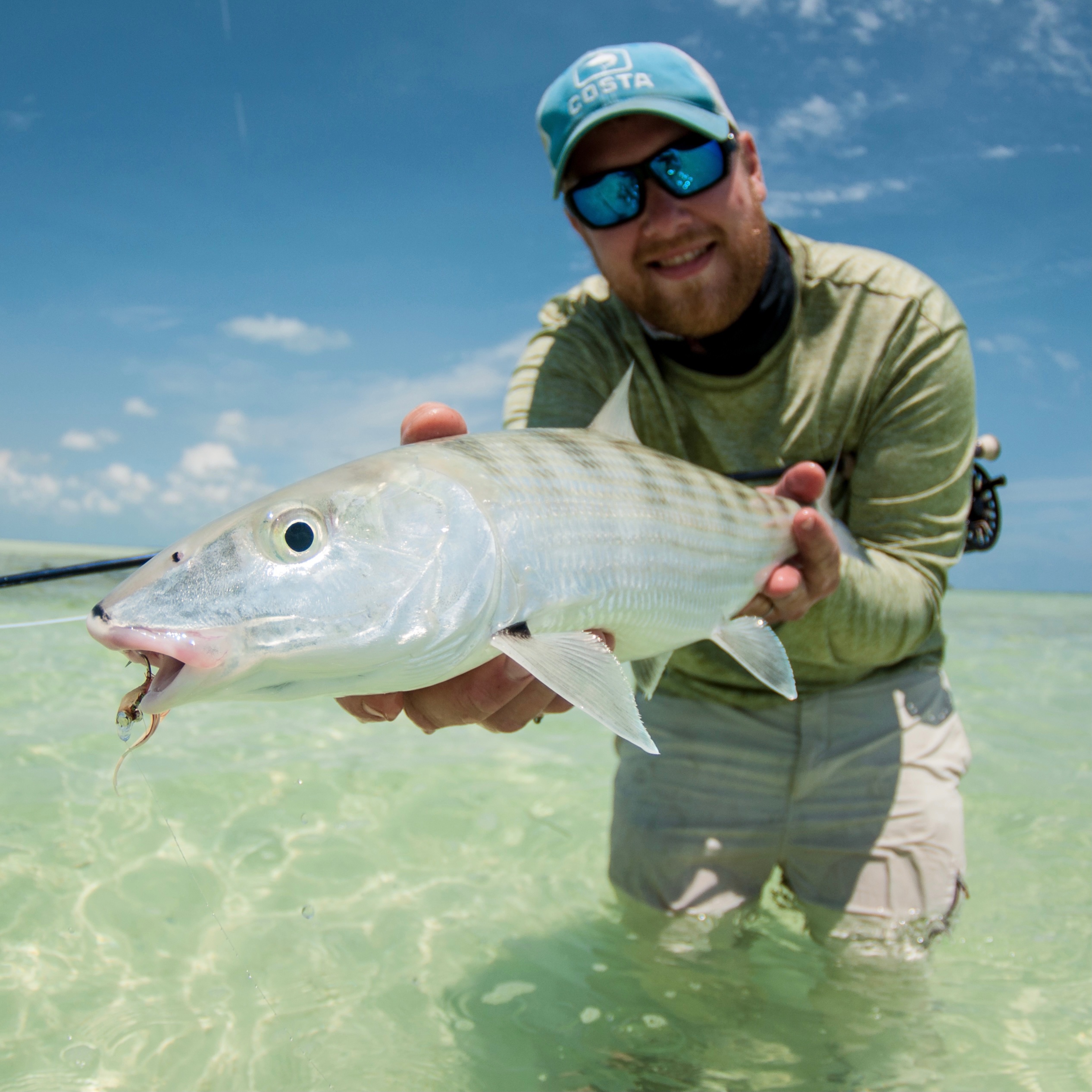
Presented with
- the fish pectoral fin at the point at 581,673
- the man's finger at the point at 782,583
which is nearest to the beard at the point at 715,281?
the man's finger at the point at 782,583

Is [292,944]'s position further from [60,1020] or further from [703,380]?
[703,380]

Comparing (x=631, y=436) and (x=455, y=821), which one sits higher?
(x=631, y=436)

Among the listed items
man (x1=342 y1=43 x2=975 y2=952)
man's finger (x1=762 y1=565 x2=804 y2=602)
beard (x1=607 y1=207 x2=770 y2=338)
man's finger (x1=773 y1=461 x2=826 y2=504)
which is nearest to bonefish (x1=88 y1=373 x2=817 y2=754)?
man's finger (x1=762 y1=565 x2=804 y2=602)

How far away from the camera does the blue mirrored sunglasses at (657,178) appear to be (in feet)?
8.70

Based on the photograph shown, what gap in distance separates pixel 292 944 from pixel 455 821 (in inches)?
44.1

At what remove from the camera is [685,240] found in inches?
107

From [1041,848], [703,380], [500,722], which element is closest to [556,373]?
[703,380]

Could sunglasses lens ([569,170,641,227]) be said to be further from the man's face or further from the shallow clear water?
the shallow clear water

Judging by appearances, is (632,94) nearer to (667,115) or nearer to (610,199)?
(667,115)

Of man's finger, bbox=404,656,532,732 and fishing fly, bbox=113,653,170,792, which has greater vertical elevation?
fishing fly, bbox=113,653,170,792

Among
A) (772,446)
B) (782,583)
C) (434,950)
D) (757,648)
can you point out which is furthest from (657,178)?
(434,950)

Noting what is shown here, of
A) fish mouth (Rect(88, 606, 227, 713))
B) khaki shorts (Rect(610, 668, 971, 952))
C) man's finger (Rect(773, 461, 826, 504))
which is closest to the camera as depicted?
fish mouth (Rect(88, 606, 227, 713))

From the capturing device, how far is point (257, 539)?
1.30m

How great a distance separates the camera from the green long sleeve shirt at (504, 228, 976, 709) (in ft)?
8.28
